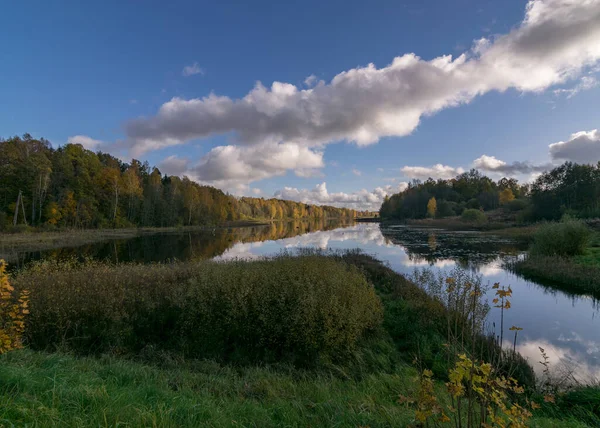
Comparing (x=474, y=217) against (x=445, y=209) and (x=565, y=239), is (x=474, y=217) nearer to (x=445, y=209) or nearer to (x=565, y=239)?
(x=445, y=209)

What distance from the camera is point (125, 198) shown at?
61.9 metres

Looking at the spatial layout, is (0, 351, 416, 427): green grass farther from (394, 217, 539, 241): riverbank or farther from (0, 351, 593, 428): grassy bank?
(394, 217, 539, 241): riverbank

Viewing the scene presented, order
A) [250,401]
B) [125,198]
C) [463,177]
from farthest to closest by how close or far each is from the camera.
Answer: [463,177], [125,198], [250,401]

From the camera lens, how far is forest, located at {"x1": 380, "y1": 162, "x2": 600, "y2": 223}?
52.2m

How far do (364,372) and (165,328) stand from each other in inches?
231

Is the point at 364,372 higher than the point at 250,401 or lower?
lower

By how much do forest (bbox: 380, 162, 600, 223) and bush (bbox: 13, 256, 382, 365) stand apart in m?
35.6

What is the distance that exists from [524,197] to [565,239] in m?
76.5

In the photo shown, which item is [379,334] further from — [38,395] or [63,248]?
[63,248]

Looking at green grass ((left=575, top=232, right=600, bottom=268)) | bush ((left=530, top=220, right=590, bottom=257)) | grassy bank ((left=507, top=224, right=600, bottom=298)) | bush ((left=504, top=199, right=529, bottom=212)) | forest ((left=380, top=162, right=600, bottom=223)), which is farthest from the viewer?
bush ((left=504, top=199, right=529, bottom=212))

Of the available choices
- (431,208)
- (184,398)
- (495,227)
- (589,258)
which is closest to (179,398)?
(184,398)

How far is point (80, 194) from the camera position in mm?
50344

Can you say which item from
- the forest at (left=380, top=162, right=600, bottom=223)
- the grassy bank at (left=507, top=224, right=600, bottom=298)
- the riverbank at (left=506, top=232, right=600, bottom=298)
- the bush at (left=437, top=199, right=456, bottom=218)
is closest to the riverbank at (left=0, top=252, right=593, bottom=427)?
the riverbank at (left=506, top=232, right=600, bottom=298)

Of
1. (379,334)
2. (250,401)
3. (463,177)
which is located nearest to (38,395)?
(250,401)
